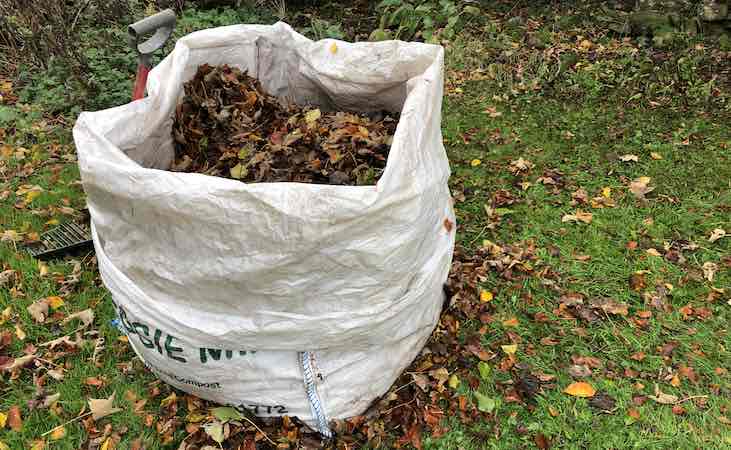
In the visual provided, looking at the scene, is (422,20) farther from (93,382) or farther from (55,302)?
(93,382)

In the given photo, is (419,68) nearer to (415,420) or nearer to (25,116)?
(415,420)

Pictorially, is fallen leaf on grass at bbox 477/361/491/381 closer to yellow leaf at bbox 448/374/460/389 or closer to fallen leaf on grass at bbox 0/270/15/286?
yellow leaf at bbox 448/374/460/389

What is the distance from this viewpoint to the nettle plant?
4367mm

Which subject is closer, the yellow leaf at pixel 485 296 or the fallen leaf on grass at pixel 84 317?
the fallen leaf on grass at pixel 84 317

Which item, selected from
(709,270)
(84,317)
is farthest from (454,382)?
(84,317)

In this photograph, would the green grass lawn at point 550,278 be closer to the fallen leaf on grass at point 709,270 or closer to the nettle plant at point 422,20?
the fallen leaf on grass at point 709,270

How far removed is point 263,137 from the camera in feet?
6.66

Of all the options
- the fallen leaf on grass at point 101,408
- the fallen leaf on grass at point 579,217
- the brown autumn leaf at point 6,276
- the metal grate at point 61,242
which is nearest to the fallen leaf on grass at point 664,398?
the fallen leaf on grass at point 579,217

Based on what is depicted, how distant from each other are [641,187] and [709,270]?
24.6 inches

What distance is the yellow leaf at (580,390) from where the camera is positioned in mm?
1878

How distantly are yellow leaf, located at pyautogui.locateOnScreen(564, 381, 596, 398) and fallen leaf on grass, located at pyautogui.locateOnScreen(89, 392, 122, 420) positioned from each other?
1.58 metres

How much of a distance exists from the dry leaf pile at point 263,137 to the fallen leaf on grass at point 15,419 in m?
0.99

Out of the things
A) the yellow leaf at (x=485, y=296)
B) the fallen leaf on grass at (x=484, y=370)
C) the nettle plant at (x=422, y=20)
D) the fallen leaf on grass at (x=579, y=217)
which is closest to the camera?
the fallen leaf on grass at (x=484, y=370)

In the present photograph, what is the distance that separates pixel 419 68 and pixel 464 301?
0.95 meters
